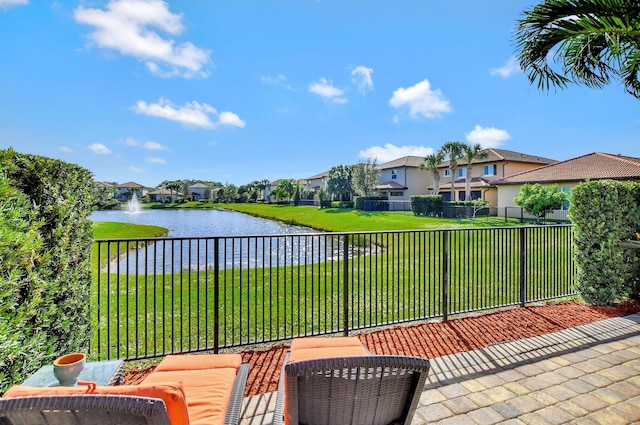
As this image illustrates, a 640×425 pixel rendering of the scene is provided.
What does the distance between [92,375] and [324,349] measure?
148 cm

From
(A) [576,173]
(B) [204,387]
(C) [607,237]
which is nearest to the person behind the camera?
(B) [204,387]

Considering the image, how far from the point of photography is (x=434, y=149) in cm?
3228

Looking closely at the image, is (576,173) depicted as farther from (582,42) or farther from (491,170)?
(582,42)

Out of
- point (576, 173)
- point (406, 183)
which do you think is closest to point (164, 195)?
point (406, 183)

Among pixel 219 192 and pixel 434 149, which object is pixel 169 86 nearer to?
pixel 434 149

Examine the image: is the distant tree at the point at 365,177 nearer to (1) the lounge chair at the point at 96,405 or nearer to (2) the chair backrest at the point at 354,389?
(2) the chair backrest at the point at 354,389

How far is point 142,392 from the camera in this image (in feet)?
3.08

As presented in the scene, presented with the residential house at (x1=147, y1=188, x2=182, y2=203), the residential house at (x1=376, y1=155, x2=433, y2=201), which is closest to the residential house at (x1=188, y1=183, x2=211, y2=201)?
the residential house at (x1=147, y1=188, x2=182, y2=203)

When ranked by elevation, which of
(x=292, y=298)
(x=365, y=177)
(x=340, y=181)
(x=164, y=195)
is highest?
(x=365, y=177)

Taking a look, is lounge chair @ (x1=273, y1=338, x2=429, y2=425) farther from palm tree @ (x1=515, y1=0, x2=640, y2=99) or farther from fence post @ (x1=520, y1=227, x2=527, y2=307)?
palm tree @ (x1=515, y1=0, x2=640, y2=99)

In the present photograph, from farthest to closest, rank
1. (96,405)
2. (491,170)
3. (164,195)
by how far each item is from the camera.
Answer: (164,195) → (491,170) → (96,405)

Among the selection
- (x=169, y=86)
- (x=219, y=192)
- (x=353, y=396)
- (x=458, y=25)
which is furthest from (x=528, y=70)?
(x=219, y=192)

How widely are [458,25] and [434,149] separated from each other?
25.5 metres

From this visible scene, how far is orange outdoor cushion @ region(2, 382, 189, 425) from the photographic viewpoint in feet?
3.01
